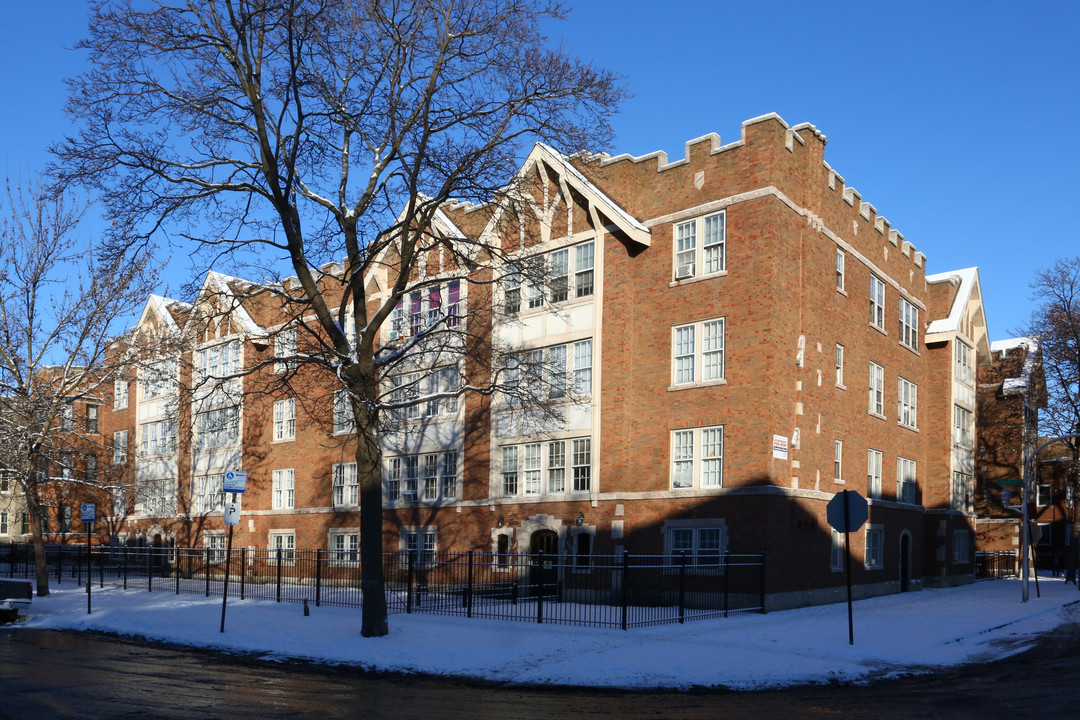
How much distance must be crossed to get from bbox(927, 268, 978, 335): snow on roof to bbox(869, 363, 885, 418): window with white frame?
572 cm

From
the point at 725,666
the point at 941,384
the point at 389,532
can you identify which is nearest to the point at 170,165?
the point at 725,666

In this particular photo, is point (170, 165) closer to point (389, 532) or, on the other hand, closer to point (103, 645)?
point (103, 645)

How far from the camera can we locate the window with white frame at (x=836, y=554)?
92.5 ft

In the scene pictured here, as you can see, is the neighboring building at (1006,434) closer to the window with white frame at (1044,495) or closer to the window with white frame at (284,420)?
the window with white frame at (1044,495)

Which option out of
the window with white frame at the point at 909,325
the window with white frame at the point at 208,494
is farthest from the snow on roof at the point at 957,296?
the window with white frame at the point at 208,494

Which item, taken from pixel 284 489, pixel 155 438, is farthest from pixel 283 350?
pixel 155 438

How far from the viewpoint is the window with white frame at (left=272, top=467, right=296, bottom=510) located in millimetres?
Answer: 39125

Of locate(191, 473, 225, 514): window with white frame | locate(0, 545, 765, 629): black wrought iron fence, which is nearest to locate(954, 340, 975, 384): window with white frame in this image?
locate(0, 545, 765, 629): black wrought iron fence

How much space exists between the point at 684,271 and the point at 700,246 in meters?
0.83

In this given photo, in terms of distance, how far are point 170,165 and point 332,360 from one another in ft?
17.3

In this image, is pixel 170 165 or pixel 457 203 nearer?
pixel 170 165

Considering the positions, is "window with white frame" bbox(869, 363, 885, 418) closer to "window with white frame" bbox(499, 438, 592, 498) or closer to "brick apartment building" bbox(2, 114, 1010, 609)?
"brick apartment building" bbox(2, 114, 1010, 609)

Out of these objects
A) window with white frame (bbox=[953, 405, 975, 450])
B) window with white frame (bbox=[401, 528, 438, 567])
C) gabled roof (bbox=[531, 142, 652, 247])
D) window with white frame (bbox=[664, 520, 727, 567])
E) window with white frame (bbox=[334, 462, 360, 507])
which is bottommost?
window with white frame (bbox=[401, 528, 438, 567])

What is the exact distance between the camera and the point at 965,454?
39062 millimetres
